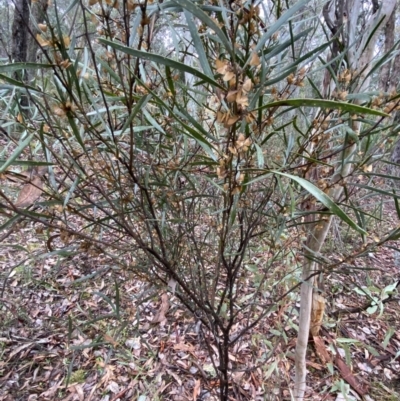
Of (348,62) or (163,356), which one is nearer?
(348,62)

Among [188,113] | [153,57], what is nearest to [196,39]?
[153,57]

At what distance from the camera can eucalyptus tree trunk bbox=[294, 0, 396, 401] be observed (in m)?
0.53

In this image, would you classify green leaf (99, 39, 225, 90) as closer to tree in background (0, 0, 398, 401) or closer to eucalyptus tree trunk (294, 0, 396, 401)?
tree in background (0, 0, 398, 401)

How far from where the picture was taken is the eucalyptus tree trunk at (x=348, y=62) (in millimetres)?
530

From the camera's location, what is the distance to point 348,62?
21.7 inches

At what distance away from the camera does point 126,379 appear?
Result: 1.27 metres

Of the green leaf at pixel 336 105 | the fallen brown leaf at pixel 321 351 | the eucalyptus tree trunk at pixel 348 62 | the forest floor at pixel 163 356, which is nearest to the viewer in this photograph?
the green leaf at pixel 336 105

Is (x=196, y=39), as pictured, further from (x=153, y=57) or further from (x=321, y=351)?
(x=321, y=351)

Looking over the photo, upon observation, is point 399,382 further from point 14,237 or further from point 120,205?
point 14,237

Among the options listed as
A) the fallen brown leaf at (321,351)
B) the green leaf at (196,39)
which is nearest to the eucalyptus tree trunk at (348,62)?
the green leaf at (196,39)

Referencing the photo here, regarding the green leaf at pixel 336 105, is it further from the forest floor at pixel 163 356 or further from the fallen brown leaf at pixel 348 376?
the fallen brown leaf at pixel 348 376

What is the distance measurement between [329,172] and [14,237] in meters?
1.92

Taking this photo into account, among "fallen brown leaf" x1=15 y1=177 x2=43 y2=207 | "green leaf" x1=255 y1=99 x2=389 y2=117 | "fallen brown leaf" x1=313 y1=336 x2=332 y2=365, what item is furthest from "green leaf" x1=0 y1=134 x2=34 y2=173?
"fallen brown leaf" x1=313 y1=336 x2=332 y2=365

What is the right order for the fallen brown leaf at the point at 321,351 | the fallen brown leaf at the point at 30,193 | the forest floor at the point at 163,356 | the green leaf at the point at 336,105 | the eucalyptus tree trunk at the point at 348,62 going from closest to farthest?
the green leaf at the point at 336,105 → the fallen brown leaf at the point at 30,193 → the eucalyptus tree trunk at the point at 348,62 → the forest floor at the point at 163,356 → the fallen brown leaf at the point at 321,351
